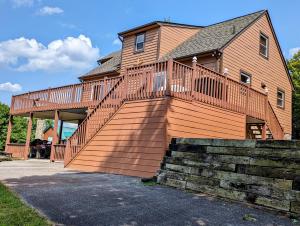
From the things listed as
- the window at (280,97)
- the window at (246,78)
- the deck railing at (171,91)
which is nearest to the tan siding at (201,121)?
the deck railing at (171,91)

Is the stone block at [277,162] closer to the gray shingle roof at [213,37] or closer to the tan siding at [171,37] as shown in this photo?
the gray shingle roof at [213,37]

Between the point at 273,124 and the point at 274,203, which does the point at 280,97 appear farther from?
the point at 274,203

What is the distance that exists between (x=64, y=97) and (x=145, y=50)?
5.38 metres

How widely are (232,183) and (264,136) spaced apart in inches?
311

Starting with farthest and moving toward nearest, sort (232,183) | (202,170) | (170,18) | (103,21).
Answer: (170,18), (103,21), (202,170), (232,183)

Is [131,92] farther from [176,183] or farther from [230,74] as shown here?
[230,74]

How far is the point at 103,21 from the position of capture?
2189cm

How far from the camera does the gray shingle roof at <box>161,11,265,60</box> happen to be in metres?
15.2

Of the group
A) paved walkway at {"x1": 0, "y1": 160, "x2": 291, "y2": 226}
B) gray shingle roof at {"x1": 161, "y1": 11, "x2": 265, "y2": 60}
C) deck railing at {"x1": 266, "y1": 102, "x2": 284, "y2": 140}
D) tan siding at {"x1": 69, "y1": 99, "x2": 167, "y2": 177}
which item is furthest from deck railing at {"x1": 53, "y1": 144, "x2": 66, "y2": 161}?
deck railing at {"x1": 266, "y1": 102, "x2": 284, "y2": 140}

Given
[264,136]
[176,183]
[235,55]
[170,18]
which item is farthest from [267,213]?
[170,18]

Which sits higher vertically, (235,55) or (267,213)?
(235,55)

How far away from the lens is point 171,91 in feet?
28.2

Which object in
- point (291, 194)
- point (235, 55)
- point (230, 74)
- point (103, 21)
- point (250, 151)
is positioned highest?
point (103, 21)

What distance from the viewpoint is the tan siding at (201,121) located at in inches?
338
